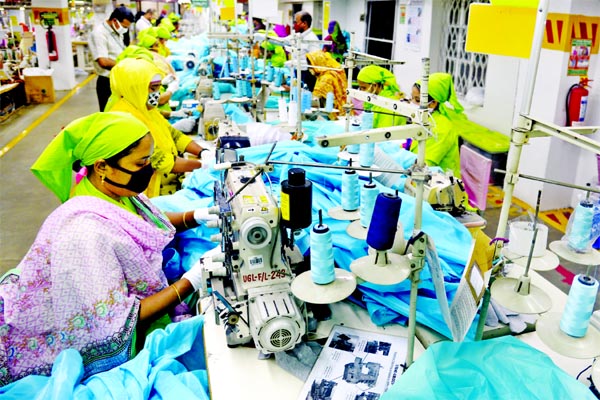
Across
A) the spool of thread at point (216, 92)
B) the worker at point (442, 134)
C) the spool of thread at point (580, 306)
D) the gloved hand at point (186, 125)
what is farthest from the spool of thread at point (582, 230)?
the spool of thread at point (216, 92)

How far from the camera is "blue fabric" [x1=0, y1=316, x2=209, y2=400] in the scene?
53.0 inches

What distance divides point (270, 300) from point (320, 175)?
97cm

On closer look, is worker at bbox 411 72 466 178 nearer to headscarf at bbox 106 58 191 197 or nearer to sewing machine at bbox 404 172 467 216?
sewing machine at bbox 404 172 467 216

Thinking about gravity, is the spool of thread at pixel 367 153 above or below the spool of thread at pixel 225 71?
below

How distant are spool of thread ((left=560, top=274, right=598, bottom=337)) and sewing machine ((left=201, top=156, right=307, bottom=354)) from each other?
2.31 feet

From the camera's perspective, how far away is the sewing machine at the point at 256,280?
144 centimetres

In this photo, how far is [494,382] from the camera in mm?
1175

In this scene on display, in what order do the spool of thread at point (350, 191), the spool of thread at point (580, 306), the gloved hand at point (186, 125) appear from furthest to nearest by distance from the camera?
the gloved hand at point (186, 125)
the spool of thread at point (350, 191)
the spool of thread at point (580, 306)

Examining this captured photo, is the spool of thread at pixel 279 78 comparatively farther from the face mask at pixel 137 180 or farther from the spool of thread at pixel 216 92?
the face mask at pixel 137 180

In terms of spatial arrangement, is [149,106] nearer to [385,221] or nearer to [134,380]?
[134,380]

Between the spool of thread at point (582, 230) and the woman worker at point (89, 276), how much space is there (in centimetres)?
124

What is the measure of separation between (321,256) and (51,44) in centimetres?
1107

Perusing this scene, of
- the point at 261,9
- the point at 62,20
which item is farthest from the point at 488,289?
the point at 62,20

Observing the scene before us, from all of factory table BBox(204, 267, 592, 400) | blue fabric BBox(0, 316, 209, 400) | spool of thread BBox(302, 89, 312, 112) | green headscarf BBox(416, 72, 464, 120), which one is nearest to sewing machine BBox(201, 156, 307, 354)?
factory table BBox(204, 267, 592, 400)
